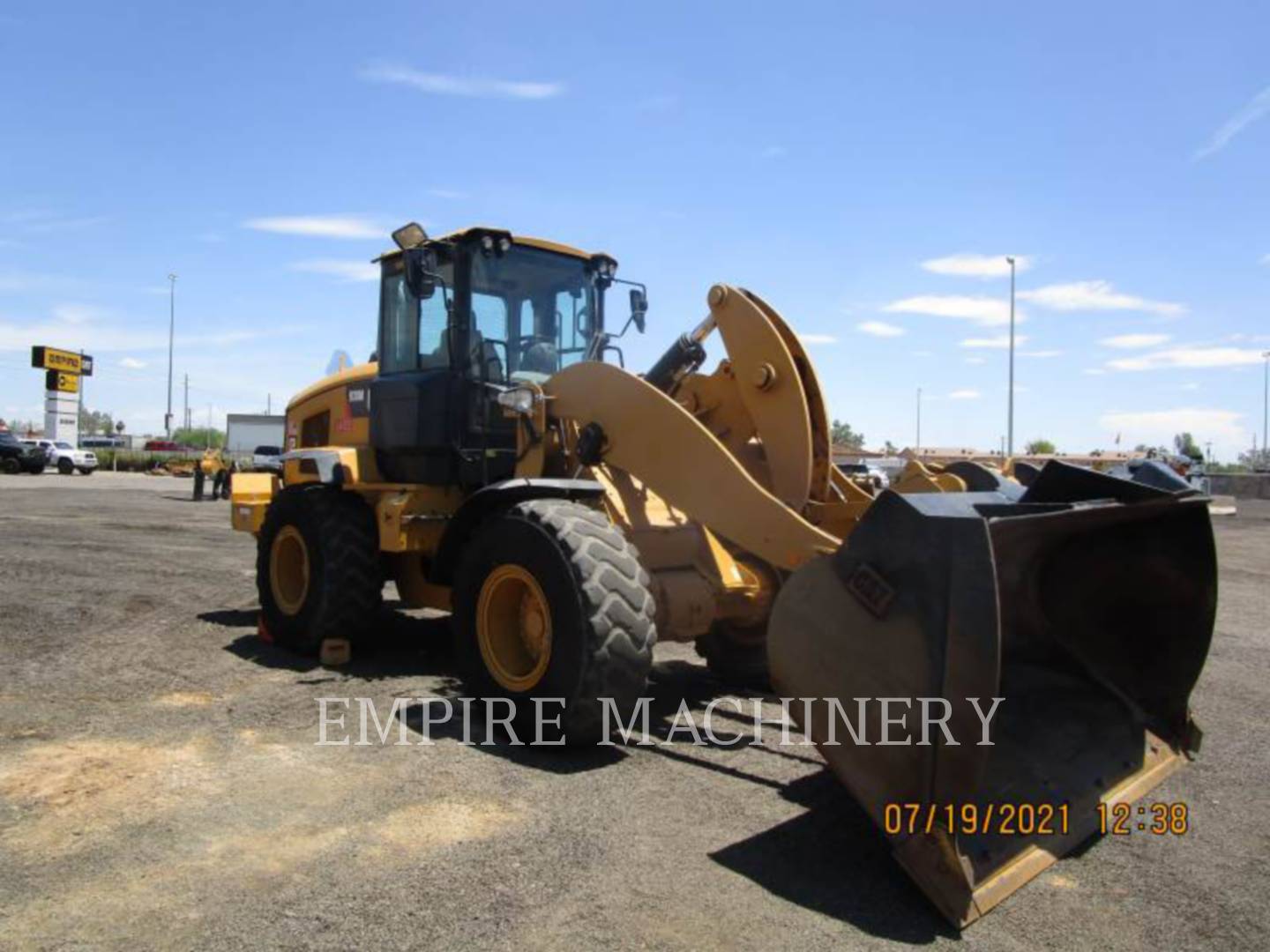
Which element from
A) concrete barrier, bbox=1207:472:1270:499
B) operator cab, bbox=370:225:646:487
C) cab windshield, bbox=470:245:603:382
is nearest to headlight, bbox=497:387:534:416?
operator cab, bbox=370:225:646:487

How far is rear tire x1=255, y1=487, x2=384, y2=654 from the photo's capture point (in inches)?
273

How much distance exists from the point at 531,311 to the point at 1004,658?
4.02 m

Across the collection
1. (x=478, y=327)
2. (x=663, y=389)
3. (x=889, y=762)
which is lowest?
(x=889, y=762)

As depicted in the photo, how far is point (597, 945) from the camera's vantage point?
10.1 feet

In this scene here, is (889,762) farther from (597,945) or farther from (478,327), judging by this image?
(478,327)

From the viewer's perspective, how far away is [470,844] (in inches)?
152

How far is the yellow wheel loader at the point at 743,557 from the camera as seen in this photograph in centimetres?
338

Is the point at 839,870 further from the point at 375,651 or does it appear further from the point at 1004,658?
the point at 375,651

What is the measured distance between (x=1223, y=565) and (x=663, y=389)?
14.4 m

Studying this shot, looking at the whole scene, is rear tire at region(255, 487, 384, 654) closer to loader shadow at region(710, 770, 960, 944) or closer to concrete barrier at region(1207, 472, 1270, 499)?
loader shadow at region(710, 770, 960, 944)

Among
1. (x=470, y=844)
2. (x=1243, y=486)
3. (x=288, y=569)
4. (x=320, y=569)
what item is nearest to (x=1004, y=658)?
(x=470, y=844)

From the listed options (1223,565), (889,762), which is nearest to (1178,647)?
(889,762)

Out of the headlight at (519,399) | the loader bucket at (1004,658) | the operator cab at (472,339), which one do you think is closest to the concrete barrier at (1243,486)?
the operator cab at (472,339)
